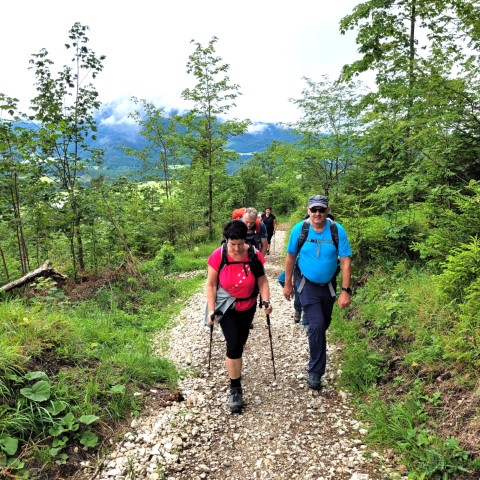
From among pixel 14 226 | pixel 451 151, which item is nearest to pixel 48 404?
pixel 14 226

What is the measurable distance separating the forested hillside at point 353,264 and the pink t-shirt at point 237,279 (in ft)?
6.53

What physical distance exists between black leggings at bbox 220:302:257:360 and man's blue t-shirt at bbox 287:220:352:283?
40.3 inches

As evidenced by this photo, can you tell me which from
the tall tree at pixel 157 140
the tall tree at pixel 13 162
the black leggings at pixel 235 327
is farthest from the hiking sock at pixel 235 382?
the tall tree at pixel 157 140

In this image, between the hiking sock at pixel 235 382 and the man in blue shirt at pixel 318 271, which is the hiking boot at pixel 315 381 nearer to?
the man in blue shirt at pixel 318 271

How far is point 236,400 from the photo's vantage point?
457 centimetres

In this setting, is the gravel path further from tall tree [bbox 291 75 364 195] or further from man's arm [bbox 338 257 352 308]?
tall tree [bbox 291 75 364 195]

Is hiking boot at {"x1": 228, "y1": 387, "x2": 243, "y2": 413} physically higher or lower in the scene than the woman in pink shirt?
lower

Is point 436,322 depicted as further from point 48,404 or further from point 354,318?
point 48,404

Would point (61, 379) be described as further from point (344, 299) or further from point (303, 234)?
point (344, 299)

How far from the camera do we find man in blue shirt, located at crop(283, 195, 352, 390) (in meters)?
4.66

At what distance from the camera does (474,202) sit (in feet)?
16.0

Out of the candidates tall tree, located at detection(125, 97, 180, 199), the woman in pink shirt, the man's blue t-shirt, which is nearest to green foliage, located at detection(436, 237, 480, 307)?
the man's blue t-shirt

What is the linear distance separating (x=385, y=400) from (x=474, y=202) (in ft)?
10.3

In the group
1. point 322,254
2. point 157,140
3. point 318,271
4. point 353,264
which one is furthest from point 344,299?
point 157,140
